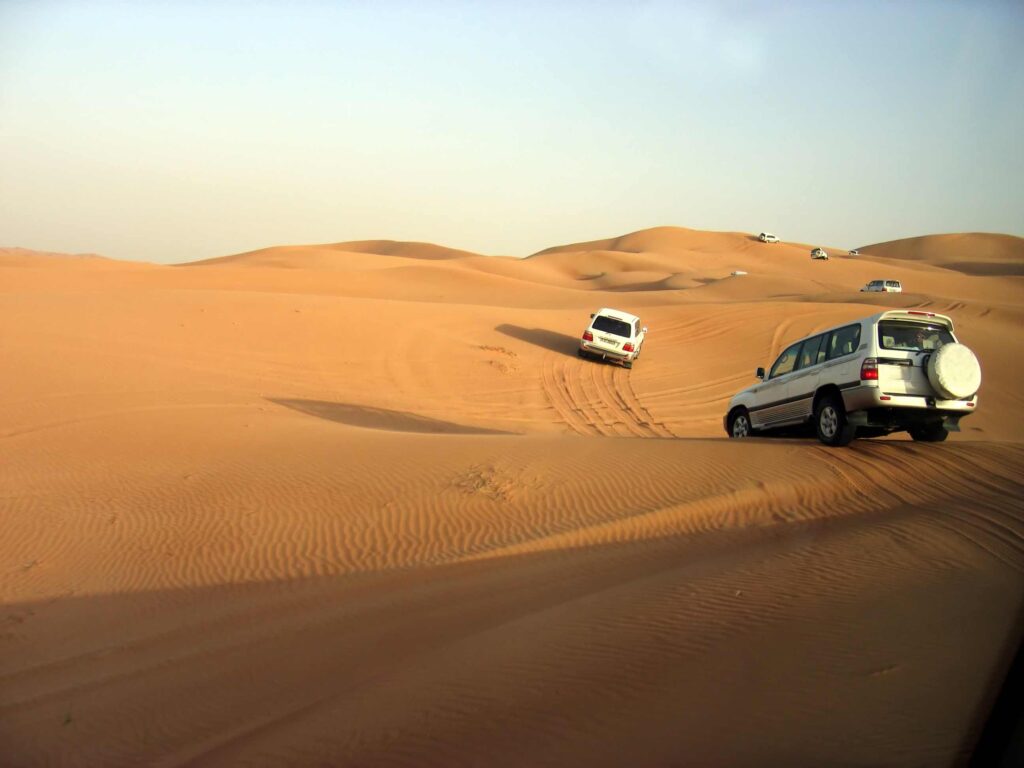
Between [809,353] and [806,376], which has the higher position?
[809,353]

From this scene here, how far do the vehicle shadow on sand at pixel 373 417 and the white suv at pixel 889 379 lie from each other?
6985 mm

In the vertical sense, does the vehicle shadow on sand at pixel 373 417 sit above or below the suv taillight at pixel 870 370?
below

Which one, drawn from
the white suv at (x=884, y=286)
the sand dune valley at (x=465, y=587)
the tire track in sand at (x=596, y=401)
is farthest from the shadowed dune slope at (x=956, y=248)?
the sand dune valley at (x=465, y=587)

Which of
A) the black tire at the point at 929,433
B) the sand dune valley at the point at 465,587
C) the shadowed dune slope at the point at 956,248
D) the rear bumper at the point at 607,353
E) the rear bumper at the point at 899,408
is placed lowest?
the sand dune valley at the point at 465,587

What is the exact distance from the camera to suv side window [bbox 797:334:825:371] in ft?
36.9

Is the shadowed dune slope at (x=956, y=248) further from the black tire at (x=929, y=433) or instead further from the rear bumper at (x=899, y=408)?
the rear bumper at (x=899, y=408)

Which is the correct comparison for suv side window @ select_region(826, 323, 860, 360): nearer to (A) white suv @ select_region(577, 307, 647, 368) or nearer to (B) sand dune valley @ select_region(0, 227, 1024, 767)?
(B) sand dune valley @ select_region(0, 227, 1024, 767)

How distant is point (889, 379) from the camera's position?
9.59 m

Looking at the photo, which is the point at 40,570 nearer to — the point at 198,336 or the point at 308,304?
the point at 198,336

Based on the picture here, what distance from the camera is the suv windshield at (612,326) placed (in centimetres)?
2336

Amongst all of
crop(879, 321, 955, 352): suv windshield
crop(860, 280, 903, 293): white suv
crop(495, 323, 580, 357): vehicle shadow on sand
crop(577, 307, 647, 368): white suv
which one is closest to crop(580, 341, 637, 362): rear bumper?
crop(577, 307, 647, 368): white suv

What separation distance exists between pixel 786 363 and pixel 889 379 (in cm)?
273

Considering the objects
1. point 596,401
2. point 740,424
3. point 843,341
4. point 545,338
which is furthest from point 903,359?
point 545,338

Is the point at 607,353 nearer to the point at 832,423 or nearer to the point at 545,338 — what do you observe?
the point at 545,338
